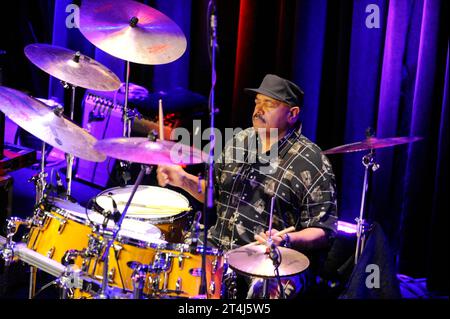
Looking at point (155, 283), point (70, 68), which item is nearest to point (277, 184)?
point (155, 283)

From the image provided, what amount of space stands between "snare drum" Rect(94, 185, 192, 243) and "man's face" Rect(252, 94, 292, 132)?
1.86ft

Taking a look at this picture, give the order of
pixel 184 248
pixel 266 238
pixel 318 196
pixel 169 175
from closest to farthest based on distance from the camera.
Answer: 1. pixel 266 238
2. pixel 184 248
3. pixel 169 175
4. pixel 318 196

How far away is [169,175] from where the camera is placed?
114 inches

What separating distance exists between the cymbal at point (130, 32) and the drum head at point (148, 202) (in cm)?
68

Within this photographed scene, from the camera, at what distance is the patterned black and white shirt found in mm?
3029

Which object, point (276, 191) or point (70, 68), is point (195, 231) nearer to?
point (276, 191)

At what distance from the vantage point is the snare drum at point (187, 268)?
2.63 meters

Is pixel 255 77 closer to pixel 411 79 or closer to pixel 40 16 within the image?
pixel 411 79

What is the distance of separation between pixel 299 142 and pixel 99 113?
2.43 meters

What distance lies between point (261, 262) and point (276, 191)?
0.72 m

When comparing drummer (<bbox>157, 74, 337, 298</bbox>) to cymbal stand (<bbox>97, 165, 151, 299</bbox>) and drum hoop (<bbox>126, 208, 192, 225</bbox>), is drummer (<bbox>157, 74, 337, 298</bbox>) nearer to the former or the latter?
drum hoop (<bbox>126, 208, 192, 225</bbox>)

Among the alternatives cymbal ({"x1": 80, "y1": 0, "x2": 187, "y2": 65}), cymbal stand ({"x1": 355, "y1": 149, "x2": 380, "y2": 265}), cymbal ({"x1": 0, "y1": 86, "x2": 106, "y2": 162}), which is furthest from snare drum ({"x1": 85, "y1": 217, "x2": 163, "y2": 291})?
cymbal stand ({"x1": 355, "y1": 149, "x2": 380, "y2": 265})
